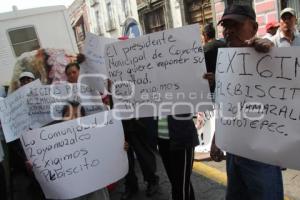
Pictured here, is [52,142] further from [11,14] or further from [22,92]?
[11,14]

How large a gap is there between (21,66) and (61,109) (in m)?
3.50

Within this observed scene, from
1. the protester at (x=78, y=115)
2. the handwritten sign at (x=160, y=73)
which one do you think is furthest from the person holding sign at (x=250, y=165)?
the protester at (x=78, y=115)

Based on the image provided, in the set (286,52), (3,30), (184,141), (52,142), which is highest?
(3,30)

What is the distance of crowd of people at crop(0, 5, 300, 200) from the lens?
2.18m

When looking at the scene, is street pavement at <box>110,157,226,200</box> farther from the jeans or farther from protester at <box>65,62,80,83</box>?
the jeans

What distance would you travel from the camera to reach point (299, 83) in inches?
74.2

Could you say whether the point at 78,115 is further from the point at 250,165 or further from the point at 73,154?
the point at 250,165

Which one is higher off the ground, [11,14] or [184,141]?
[11,14]

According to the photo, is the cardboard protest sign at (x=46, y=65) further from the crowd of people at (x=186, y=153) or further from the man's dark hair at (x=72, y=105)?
the man's dark hair at (x=72, y=105)

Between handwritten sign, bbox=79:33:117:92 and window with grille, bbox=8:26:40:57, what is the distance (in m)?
4.77

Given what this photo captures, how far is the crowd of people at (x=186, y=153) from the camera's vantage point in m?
2.18

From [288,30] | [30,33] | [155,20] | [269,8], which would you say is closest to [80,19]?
[155,20]

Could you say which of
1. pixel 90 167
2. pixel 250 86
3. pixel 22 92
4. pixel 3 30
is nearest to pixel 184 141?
pixel 90 167

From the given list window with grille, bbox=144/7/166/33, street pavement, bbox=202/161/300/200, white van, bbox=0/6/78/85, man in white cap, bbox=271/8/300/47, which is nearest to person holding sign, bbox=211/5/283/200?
street pavement, bbox=202/161/300/200
